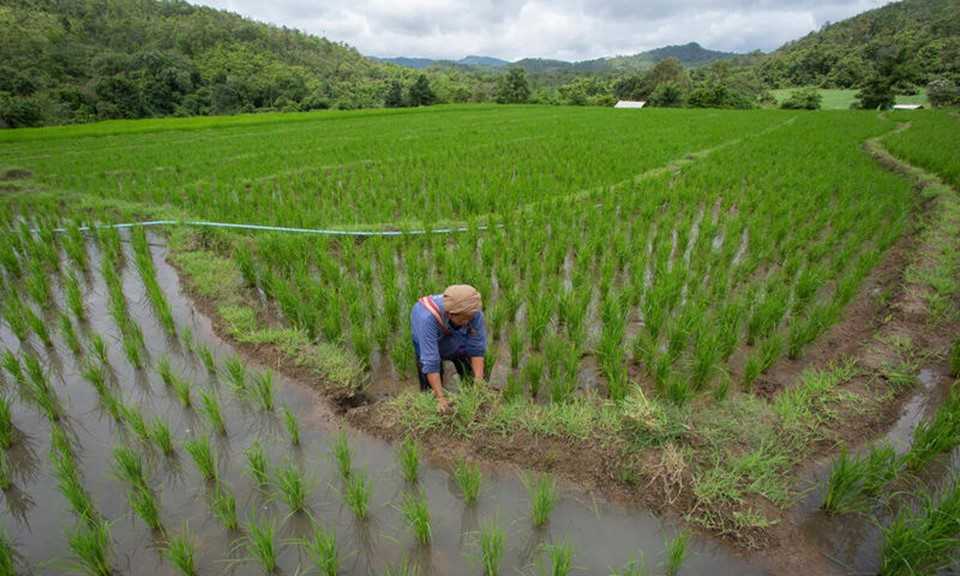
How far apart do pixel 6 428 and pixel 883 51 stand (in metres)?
57.0

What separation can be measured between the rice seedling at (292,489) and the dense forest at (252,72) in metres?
29.8

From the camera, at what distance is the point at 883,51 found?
38.5 metres

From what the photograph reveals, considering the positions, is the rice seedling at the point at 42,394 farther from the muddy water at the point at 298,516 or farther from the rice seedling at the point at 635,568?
the rice seedling at the point at 635,568

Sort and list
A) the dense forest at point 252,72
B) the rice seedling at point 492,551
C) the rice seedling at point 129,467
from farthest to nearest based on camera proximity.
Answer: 1. the dense forest at point 252,72
2. the rice seedling at point 129,467
3. the rice seedling at point 492,551

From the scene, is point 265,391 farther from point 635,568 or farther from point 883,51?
point 883,51

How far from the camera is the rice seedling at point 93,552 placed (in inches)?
67.9

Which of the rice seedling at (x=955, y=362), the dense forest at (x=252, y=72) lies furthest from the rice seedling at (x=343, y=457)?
the dense forest at (x=252, y=72)

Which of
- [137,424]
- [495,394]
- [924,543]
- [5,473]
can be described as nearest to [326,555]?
[495,394]

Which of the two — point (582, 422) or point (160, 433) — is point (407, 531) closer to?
point (582, 422)

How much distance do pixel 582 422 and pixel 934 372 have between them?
8.99 ft

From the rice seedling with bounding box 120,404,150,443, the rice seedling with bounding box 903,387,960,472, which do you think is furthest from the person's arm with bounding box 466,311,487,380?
the rice seedling with bounding box 903,387,960,472

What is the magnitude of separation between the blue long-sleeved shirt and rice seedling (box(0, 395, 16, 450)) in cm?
235

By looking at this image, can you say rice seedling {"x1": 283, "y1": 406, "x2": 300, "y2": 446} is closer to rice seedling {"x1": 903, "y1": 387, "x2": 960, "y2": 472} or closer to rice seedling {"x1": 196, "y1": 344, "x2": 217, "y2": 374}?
rice seedling {"x1": 196, "y1": 344, "x2": 217, "y2": 374}

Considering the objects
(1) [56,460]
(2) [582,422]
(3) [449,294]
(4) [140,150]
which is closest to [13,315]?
(1) [56,460]
